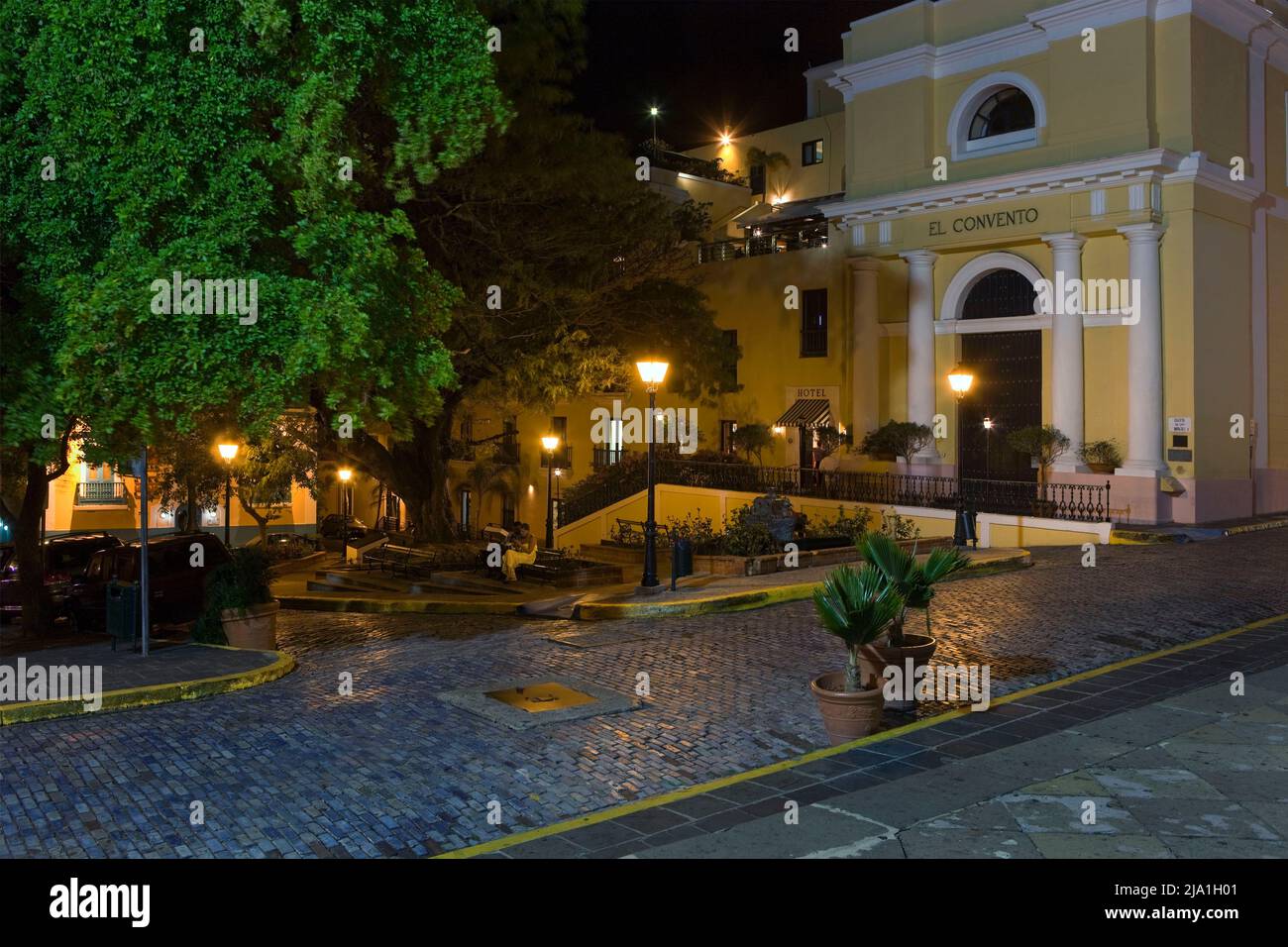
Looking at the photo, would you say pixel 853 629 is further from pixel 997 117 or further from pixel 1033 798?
pixel 997 117

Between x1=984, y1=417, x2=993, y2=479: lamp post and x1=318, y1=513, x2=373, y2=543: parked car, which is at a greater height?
x1=984, y1=417, x2=993, y2=479: lamp post

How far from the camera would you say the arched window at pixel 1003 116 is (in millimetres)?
28891

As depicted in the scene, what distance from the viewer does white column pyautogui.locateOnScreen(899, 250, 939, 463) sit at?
30250mm

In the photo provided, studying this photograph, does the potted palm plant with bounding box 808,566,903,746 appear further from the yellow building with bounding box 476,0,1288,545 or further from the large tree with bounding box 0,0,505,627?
the yellow building with bounding box 476,0,1288,545

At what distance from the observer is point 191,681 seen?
33.4ft

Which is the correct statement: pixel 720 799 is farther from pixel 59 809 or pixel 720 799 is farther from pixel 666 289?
pixel 666 289

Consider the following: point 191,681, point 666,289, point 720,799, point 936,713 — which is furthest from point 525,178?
point 720,799

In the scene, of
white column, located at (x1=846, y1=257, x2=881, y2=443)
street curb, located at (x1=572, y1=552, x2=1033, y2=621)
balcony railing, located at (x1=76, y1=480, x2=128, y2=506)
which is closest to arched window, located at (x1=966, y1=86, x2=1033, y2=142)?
white column, located at (x1=846, y1=257, x2=881, y2=443)

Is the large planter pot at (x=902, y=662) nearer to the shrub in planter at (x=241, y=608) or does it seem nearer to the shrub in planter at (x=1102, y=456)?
the shrub in planter at (x=241, y=608)

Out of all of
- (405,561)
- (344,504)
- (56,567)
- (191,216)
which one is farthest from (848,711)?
(344,504)

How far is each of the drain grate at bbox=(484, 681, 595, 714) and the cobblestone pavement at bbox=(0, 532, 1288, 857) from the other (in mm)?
402

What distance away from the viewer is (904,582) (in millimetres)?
9062

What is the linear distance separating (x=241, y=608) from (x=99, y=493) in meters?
32.7

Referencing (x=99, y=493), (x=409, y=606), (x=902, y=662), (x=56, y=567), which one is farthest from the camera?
(x=99, y=493)
